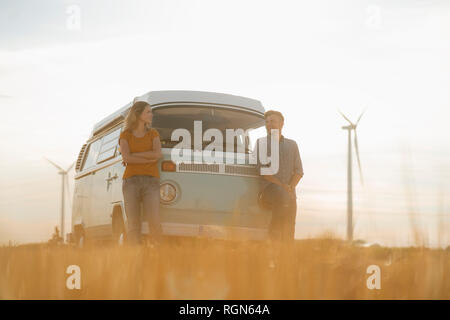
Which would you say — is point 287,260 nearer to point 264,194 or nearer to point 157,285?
point 157,285

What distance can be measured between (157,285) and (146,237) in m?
3.09

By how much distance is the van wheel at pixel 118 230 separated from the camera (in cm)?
753

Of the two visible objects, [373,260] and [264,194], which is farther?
[264,194]

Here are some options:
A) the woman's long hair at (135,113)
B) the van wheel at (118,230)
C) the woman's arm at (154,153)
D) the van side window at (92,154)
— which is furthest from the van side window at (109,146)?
the woman's arm at (154,153)

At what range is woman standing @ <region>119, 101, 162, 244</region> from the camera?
6.61 metres

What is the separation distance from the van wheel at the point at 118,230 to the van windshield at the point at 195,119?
130 centimetres

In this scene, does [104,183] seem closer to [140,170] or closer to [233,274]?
[140,170]

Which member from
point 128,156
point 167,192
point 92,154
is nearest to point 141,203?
point 167,192

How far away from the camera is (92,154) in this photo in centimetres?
1007

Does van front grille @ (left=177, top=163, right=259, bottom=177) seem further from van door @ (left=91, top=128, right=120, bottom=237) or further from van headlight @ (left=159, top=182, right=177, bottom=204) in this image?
van door @ (left=91, top=128, right=120, bottom=237)
